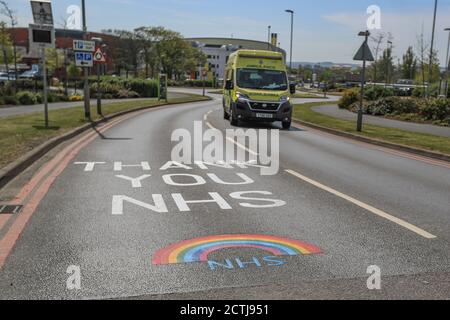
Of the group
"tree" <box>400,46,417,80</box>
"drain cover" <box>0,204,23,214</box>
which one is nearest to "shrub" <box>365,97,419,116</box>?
"drain cover" <box>0,204,23,214</box>

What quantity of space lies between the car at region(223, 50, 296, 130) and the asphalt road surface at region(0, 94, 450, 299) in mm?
9390

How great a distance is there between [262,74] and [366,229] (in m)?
15.3

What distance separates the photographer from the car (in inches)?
761

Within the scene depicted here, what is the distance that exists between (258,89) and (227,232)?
14893 millimetres

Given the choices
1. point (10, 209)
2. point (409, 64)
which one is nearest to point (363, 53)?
point (10, 209)

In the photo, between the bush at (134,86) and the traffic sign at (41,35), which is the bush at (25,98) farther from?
the traffic sign at (41,35)

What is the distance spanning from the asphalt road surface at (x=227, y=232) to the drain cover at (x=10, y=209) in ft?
0.40

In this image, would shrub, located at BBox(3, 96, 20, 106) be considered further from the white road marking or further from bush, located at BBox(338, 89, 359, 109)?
the white road marking

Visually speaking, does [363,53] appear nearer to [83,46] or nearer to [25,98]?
[83,46]

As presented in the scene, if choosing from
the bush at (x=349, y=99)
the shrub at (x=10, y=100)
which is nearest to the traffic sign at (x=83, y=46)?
the shrub at (x=10, y=100)

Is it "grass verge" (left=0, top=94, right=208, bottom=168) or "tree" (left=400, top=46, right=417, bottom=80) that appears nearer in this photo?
"grass verge" (left=0, top=94, right=208, bottom=168)

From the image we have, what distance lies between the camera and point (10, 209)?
638 centimetres
